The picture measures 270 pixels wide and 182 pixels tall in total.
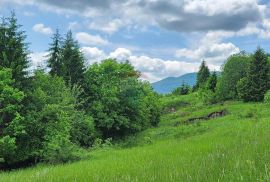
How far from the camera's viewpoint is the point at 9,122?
32531mm

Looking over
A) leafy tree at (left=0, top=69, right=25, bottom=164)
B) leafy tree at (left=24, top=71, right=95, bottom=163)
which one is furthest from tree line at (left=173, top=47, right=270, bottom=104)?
leafy tree at (left=0, top=69, right=25, bottom=164)

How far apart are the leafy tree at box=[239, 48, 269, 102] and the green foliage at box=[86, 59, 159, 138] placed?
20.1 meters

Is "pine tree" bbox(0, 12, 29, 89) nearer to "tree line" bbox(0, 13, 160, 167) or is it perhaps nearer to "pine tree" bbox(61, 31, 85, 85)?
"tree line" bbox(0, 13, 160, 167)

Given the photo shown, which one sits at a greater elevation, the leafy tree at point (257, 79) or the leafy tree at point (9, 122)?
the leafy tree at point (257, 79)

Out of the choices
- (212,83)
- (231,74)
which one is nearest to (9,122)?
(231,74)

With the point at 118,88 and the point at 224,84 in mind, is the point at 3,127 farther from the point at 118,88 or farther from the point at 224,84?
the point at 224,84

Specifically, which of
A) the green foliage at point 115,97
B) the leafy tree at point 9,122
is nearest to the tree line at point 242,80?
the green foliage at point 115,97

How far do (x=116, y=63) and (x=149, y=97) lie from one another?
14.4 meters

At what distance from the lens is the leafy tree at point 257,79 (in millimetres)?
67875

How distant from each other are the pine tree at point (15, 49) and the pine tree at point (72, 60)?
15130mm

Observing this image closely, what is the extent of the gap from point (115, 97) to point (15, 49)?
63.8 feet

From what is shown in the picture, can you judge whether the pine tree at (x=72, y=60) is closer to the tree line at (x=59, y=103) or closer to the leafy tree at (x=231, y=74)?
the tree line at (x=59, y=103)

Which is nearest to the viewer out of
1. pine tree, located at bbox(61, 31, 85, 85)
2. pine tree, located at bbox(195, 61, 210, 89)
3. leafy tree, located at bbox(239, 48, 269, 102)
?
pine tree, located at bbox(61, 31, 85, 85)

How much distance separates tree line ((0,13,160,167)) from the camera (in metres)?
31.1
